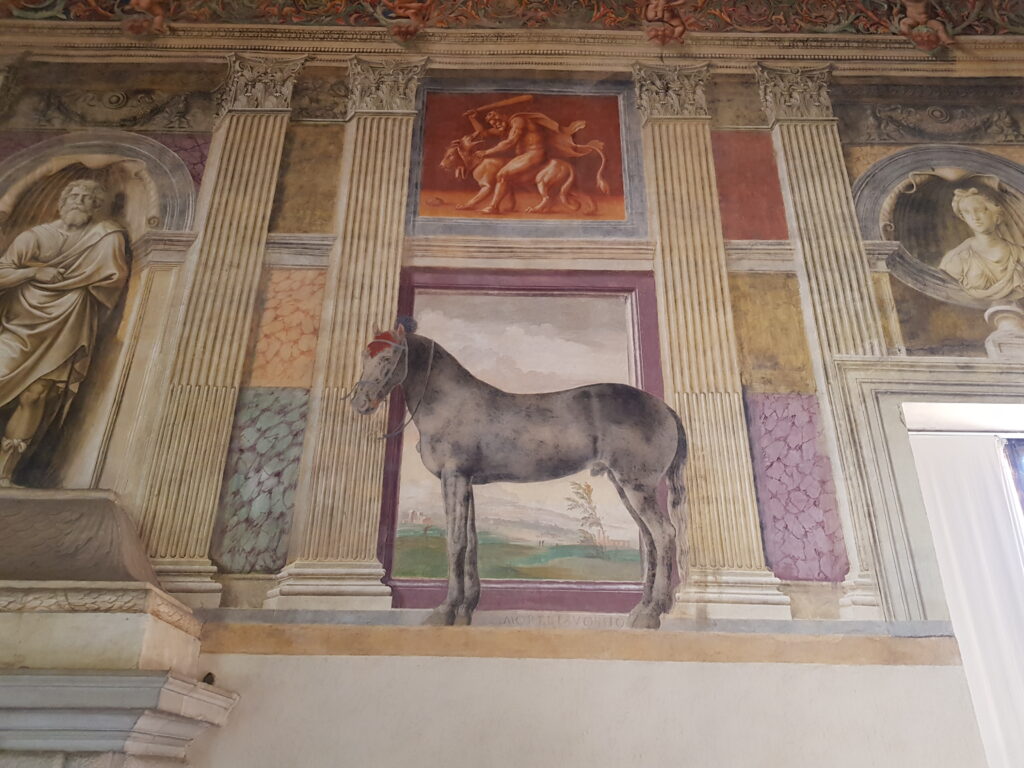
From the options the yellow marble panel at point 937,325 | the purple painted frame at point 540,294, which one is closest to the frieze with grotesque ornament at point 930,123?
the yellow marble panel at point 937,325

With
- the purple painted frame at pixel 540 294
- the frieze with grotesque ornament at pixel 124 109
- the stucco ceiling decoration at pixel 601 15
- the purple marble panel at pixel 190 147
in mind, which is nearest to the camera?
the purple painted frame at pixel 540 294

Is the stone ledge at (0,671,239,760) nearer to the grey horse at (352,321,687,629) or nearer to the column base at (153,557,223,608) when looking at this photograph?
the column base at (153,557,223,608)

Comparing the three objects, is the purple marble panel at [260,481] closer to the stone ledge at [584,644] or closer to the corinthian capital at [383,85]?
the stone ledge at [584,644]

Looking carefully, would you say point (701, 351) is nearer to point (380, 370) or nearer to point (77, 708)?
point (380, 370)

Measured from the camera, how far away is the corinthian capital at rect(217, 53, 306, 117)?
7.23 meters

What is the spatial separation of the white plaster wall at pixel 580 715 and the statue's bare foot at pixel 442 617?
22cm

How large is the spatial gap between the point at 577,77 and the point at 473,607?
4559mm

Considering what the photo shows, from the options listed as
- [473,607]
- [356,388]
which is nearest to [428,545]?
[473,607]

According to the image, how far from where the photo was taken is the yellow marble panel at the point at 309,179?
6789 millimetres

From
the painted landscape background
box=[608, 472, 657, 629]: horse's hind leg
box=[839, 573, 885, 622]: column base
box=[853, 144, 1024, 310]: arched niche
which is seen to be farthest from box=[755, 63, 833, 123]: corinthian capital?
box=[839, 573, 885, 622]: column base

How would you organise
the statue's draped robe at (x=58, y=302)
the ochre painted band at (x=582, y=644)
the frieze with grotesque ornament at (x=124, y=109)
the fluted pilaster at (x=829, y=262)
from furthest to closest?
the frieze with grotesque ornament at (x=124, y=109) < the statue's draped robe at (x=58, y=302) < the fluted pilaster at (x=829, y=262) < the ochre painted band at (x=582, y=644)

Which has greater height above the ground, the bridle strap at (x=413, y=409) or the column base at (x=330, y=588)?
the bridle strap at (x=413, y=409)

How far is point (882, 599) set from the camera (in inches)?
215

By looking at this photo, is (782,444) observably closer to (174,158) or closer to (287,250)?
(287,250)
